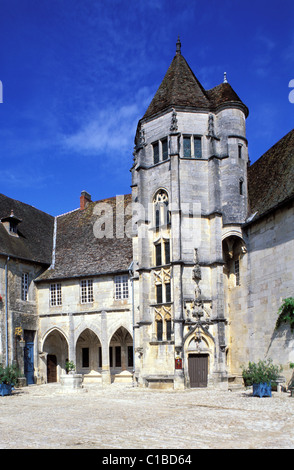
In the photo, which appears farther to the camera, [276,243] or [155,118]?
[155,118]

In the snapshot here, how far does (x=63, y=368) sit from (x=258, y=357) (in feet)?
51.3

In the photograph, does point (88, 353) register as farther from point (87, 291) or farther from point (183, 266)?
point (183, 266)

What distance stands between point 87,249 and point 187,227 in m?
9.93

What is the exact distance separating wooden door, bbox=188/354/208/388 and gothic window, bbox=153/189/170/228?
696cm

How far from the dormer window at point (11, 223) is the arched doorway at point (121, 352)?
9.39m

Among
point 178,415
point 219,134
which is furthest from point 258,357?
point 219,134

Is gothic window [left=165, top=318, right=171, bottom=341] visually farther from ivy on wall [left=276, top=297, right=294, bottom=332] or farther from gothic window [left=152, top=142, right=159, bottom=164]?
gothic window [left=152, top=142, right=159, bottom=164]

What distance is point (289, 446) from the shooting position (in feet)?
29.5

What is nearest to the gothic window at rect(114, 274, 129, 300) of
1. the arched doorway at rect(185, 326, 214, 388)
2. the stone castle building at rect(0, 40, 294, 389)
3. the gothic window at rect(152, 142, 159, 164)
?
the stone castle building at rect(0, 40, 294, 389)

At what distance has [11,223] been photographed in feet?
106

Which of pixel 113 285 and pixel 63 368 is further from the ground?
pixel 113 285

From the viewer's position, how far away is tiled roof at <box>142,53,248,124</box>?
89.4ft

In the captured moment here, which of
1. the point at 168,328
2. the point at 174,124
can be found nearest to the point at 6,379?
the point at 168,328
